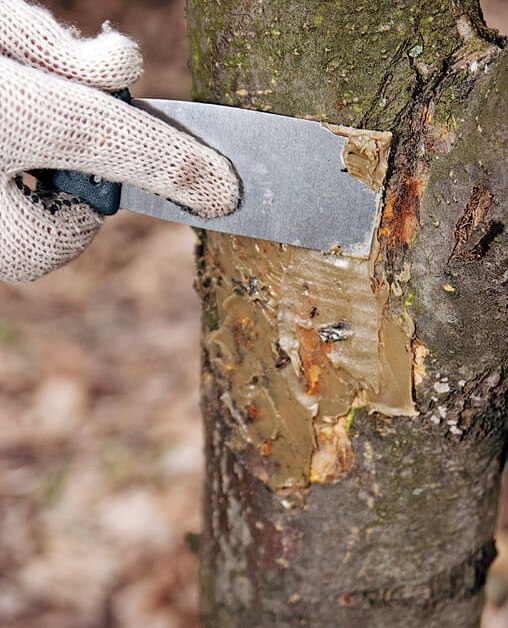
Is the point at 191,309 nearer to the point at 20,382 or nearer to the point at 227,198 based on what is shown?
the point at 20,382

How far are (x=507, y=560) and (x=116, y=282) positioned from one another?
6.28 ft

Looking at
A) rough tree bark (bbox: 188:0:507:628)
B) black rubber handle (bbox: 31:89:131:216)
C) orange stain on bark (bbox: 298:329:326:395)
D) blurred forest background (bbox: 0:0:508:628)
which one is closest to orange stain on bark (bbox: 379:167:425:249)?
rough tree bark (bbox: 188:0:507:628)

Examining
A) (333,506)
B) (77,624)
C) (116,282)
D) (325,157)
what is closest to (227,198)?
(325,157)

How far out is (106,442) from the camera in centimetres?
239

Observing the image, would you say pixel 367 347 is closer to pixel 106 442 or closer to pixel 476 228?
pixel 476 228

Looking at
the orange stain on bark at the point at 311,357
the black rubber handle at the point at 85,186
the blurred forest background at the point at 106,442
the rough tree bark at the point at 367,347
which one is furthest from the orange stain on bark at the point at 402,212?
the blurred forest background at the point at 106,442

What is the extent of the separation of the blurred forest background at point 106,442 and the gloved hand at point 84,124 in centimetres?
84

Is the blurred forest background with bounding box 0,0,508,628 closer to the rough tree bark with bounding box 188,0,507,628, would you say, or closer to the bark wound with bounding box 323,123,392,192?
the rough tree bark with bounding box 188,0,507,628

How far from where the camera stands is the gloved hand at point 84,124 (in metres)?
0.80

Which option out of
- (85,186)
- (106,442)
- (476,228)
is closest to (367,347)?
(476,228)

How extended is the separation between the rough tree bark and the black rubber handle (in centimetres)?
14

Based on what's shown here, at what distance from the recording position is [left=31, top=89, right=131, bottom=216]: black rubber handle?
0.90 m

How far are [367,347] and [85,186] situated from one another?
0.40 metres

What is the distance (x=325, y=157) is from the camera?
0.81m
